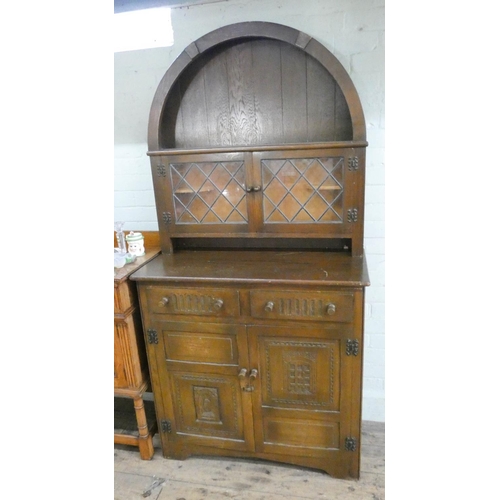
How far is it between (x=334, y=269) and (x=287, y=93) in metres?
0.80

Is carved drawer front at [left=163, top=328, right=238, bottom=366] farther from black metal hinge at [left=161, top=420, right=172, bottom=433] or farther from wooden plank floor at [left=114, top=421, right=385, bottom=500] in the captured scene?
wooden plank floor at [left=114, top=421, right=385, bottom=500]

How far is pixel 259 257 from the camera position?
66.2 inches

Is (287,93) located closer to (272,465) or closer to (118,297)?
(118,297)

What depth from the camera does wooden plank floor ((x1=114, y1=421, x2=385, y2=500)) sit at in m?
1.58

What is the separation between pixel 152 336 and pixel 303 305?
66 cm

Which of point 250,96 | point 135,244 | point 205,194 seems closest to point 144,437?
point 135,244

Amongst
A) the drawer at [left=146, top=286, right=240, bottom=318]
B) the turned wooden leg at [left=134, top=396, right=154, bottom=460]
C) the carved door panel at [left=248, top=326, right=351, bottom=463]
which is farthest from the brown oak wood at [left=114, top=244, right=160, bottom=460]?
the carved door panel at [left=248, top=326, right=351, bottom=463]

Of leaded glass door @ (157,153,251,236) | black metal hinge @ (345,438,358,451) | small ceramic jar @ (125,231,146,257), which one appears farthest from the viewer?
small ceramic jar @ (125,231,146,257)

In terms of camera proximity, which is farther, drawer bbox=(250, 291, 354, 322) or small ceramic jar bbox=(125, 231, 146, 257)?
small ceramic jar bbox=(125, 231, 146, 257)

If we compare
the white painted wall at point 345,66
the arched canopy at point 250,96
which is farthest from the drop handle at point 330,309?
the arched canopy at point 250,96

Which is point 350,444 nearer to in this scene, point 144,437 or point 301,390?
point 301,390

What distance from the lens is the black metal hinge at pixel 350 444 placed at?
154 cm

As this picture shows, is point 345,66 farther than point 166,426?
No
